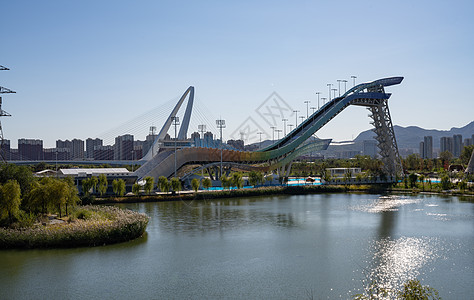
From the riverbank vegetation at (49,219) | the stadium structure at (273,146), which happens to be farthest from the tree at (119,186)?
the riverbank vegetation at (49,219)

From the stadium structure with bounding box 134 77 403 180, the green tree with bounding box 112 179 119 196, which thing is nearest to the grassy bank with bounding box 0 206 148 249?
the green tree with bounding box 112 179 119 196

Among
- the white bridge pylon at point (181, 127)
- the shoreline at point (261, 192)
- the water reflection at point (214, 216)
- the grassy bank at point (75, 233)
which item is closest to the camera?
the grassy bank at point (75, 233)

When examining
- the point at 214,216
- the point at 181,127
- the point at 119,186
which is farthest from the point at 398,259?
the point at 181,127

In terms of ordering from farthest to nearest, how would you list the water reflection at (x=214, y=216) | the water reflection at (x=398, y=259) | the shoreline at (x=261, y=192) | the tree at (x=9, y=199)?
the shoreline at (x=261, y=192) → the water reflection at (x=214, y=216) → the tree at (x=9, y=199) → the water reflection at (x=398, y=259)

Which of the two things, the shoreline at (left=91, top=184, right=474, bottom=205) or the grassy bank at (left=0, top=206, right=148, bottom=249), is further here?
the shoreline at (left=91, top=184, right=474, bottom=205)

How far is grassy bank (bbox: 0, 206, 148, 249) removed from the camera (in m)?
20.1

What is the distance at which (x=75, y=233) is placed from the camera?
20.6 meters

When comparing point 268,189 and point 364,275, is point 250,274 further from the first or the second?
point 268,189

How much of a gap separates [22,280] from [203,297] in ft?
22.5

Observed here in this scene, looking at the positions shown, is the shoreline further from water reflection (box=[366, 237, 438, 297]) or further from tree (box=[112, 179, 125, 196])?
water reflection (box=[366, 237, 438, 297])

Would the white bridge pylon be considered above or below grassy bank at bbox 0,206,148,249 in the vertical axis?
above

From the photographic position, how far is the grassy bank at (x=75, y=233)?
65.9 ft

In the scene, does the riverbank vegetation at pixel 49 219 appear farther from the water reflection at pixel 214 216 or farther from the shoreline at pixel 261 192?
the shoreline at pixel 261 192

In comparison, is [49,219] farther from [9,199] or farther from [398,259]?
[398,259]
